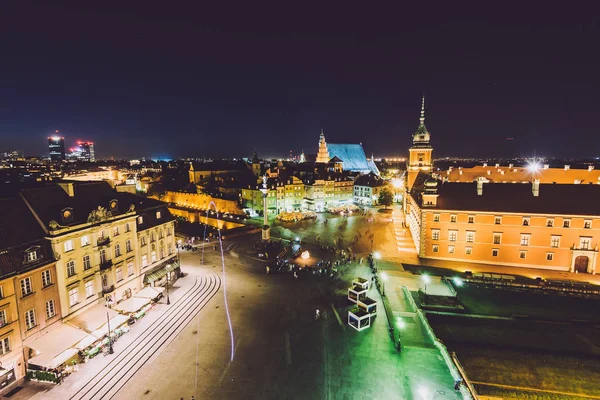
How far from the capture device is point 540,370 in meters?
24.1

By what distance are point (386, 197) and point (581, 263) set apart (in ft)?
162

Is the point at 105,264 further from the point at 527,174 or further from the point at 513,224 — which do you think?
the point at 527,174

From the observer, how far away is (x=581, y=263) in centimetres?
3934

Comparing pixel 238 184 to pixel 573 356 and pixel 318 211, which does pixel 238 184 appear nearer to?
pixel 318 211

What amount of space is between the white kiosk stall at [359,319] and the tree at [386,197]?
62.6 metres

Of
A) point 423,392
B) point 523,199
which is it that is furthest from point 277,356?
point 523,199

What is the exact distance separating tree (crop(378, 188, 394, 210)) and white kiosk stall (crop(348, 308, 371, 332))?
62607mm

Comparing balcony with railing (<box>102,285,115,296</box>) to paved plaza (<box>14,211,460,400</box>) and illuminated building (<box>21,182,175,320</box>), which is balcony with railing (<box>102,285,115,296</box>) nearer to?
illuminated building (<box>21,182,175,320</box>)

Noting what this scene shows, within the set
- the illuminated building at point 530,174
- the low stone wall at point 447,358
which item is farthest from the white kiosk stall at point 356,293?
the illuminated building at point 530,174

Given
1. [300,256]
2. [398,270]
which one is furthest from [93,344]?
[398,270]

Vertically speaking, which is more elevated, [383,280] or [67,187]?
[67,187]

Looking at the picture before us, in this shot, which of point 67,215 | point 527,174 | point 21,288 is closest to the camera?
point 21,288

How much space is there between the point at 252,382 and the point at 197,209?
236 feet

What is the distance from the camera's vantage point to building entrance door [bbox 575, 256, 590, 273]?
39109 mm
